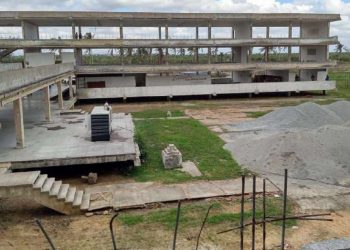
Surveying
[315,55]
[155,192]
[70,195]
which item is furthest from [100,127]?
[315,55]

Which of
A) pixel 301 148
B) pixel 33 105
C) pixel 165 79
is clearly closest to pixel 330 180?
pixel 301 148

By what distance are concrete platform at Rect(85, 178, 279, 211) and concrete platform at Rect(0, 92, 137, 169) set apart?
5.40 feet

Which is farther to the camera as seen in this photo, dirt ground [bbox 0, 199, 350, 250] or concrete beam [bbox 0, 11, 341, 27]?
concrete beam [bbox 0, 11, 341, 27]

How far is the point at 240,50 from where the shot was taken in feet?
159

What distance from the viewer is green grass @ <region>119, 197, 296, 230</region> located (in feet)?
Answer: 39.2

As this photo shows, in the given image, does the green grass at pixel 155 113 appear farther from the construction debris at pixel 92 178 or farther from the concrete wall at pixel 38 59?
the construction debris at pixel 92 178

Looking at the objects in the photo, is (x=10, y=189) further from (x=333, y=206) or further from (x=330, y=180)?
(x=330, y=180)

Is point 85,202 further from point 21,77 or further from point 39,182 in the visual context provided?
point 21,77

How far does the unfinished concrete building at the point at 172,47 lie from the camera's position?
136ft

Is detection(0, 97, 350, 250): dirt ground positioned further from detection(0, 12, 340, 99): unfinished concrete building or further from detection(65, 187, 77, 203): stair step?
detection(0, 12, 340, 99): unfinished concrete building

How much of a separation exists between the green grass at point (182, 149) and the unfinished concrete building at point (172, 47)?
1472 centimetres

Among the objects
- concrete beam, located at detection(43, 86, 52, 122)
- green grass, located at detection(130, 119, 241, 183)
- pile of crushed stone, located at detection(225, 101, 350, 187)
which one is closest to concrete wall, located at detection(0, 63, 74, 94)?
concrete beam, located at detection(43, 86, 52, 122)

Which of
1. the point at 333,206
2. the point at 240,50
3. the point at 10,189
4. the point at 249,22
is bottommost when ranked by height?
the point at 333,206

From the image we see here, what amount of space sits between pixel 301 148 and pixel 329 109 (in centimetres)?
1056
